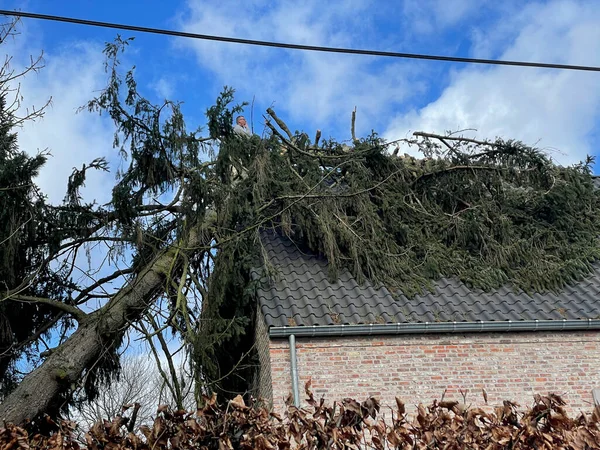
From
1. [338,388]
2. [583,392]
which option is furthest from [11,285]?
[583,392]

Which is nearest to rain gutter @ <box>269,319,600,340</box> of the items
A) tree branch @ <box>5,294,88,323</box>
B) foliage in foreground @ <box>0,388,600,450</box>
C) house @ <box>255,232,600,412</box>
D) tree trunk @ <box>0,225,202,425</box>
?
house @ <box>255,232,600,412</box>

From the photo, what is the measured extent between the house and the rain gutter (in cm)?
1

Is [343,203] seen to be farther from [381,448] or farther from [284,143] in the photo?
[381,448]

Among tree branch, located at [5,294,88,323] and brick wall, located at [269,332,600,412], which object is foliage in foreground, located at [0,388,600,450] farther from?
tree branch, located at [5,294,88,323]

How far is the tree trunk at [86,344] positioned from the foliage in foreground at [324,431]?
355cm

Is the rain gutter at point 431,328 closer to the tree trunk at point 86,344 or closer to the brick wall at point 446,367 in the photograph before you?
the brick wall at point 446,367

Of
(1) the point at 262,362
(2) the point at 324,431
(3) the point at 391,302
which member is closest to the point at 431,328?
(3) the point at 391,302

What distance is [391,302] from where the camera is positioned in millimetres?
8594

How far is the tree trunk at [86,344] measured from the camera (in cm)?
725

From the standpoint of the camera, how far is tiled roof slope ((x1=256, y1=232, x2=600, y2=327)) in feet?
26.6

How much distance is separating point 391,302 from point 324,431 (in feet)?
15.9

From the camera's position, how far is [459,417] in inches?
157

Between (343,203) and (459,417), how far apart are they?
19.7 ft

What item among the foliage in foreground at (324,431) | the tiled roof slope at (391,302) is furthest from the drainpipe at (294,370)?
the foliage in foreground at (324,431)
